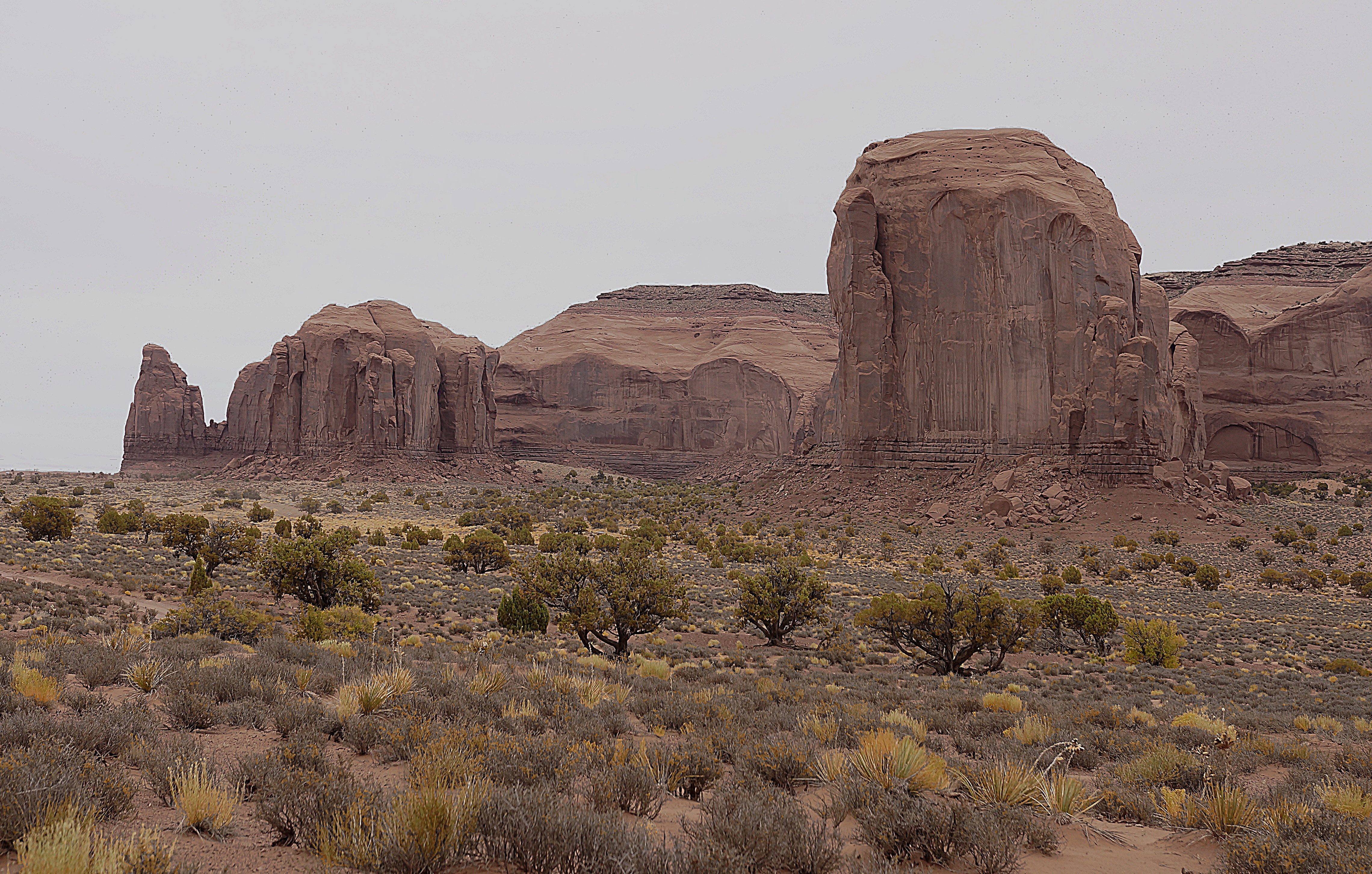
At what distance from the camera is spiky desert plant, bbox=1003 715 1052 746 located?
9.11m

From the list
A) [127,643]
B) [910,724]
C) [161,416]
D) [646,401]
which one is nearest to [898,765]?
[910,724]

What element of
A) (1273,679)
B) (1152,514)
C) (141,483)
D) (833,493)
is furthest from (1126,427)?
(141,483)

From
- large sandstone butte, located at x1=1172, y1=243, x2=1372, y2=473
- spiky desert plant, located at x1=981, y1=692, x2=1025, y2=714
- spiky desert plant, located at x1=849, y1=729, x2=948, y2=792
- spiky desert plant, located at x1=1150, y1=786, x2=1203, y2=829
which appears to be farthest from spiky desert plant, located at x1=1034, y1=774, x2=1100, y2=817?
large sandstone butte, located at x1=1172, y1=243, x2=1372, y2=473

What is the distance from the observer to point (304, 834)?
15.6 feet

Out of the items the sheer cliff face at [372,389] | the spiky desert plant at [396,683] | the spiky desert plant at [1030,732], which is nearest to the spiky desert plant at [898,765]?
the spiky desert plant at [1030,732]

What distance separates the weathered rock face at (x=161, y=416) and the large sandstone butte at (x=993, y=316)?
8491cm

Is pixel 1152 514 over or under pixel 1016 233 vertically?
under

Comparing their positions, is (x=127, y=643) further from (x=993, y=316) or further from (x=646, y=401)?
(x=646, y=401)

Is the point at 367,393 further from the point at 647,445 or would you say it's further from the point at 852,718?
the point at 852,718

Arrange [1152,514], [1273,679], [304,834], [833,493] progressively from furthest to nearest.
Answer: [833,493] → [1152,514] → [1273,679] → [304,834]

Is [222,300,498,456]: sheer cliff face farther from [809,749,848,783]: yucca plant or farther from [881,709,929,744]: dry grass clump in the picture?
[809,749,848,783]: yucca plant

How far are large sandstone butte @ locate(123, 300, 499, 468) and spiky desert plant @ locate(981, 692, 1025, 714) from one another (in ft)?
225

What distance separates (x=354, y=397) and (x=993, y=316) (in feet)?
188

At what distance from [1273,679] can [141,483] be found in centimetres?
8416
